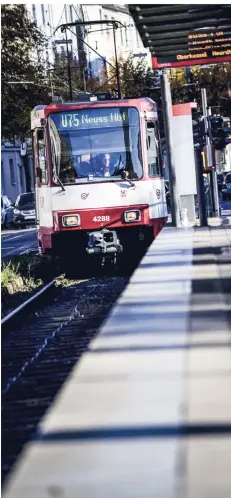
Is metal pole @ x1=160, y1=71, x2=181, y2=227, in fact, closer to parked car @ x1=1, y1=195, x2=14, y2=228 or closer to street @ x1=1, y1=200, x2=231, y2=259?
street @ x1=1, y1=200, x2=231, y2=259

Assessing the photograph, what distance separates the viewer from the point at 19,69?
4016 centimetres

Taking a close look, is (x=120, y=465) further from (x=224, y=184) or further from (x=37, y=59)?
(x=224, y=184)

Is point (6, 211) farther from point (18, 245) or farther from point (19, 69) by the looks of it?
point (18, 245)

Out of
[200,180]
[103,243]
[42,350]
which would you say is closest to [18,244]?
[200,180]

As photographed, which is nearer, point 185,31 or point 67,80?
point 185,31

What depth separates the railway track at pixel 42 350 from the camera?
28.9ft

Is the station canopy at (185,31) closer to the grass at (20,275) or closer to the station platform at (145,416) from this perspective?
the station platform at (145,416)

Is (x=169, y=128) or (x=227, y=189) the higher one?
(x=169, y=128)

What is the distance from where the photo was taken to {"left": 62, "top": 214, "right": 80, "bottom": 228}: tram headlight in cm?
2294

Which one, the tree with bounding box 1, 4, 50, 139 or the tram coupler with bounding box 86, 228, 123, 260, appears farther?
the tree with bounding box 1, 4, 50, 139

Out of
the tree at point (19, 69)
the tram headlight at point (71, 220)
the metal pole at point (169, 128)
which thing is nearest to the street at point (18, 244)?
the tree at point (19, 69)

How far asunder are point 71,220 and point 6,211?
976 inches

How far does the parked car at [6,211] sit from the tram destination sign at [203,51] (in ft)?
75.1

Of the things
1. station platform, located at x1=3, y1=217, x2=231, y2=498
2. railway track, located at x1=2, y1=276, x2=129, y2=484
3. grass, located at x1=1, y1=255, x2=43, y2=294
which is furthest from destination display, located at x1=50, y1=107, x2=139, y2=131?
station platform, located at x1=3, y1=217, x2=231, y2=498
